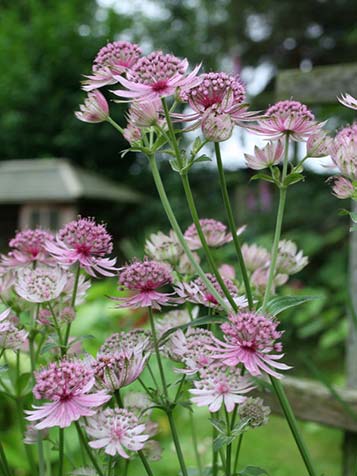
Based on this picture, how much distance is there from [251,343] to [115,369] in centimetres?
8

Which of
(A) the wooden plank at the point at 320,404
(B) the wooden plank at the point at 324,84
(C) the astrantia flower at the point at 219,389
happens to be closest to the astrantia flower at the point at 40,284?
(C) the astrantia flower at the point at 219,389

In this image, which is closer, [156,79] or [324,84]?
[156,79]

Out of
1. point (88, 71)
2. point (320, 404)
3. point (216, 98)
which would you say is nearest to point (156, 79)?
point (216, 98)

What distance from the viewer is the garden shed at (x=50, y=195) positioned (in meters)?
5.91

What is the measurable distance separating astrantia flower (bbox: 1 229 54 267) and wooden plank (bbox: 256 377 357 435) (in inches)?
Answer: 33.0

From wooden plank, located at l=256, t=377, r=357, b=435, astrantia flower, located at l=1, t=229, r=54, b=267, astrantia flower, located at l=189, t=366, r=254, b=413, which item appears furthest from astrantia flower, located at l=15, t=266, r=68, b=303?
wooden plank, located at l=256, t=377, r=357, b=435

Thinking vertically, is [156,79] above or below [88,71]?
below

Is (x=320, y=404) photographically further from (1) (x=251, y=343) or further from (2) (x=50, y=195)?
(2) (x=50, y=195)

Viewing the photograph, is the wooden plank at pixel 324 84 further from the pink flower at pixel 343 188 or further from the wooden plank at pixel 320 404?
the pink flower at pixel 343 188

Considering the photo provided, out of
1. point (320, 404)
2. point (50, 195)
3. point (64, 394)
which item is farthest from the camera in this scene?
point (50, 195)

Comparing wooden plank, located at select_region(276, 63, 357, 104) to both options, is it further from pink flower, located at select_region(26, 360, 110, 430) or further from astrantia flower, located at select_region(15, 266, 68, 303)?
pink flower, located at select_region(26, 360, 110, 430)

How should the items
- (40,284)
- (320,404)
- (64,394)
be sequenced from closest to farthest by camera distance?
(64,394) → (40,284) → (320,404)

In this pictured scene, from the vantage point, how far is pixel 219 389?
0.34 meters

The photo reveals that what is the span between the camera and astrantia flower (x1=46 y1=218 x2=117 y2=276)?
0.39 meters
